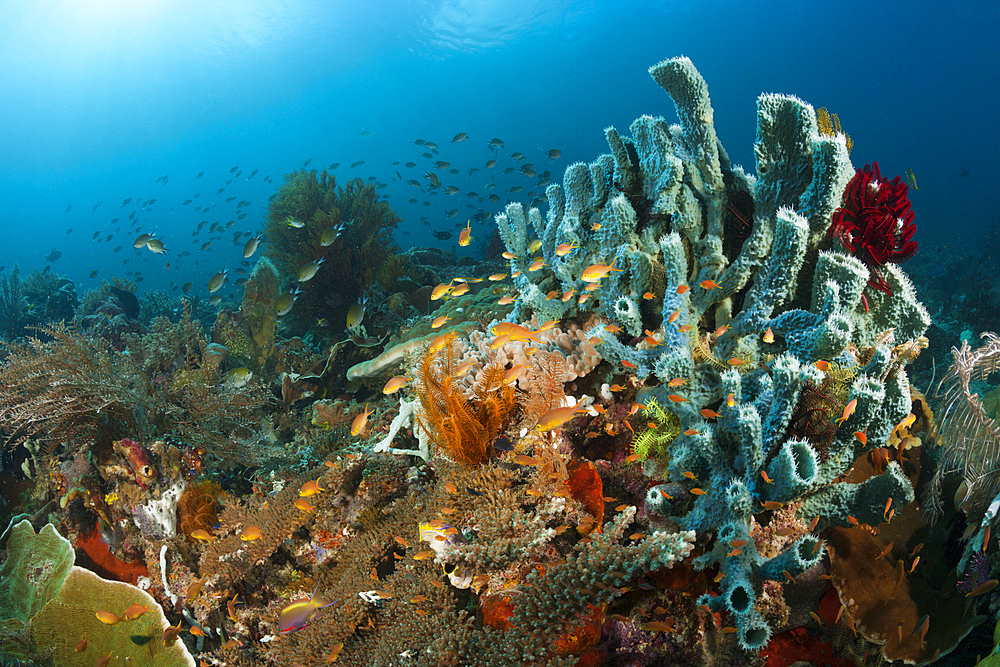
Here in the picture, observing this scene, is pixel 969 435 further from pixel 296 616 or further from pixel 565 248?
pixel 296 616

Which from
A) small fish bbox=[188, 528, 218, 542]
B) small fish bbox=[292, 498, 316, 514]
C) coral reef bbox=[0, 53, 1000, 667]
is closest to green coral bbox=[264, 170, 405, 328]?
coral reef bbox=[0, 53, 1000, 667]

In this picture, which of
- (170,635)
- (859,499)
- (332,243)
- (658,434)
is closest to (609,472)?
(658,434)

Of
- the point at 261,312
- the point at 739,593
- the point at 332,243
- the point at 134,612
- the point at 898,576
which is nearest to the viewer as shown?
the point at 739,593

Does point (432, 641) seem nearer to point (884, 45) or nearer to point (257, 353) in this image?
point (257, 353)

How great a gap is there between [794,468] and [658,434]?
85 centimetres

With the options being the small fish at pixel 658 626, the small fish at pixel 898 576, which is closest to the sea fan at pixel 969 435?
the small fish at pixel 898 576

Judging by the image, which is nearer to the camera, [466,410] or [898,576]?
[898,576]

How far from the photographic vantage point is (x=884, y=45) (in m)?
67.8

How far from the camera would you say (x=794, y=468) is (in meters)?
1.95

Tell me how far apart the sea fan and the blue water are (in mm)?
41856

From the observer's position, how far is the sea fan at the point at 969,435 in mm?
2129

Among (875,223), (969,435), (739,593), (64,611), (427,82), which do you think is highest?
(427,82)

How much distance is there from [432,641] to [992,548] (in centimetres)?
288

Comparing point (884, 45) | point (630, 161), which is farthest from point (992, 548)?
point (884, 45)
